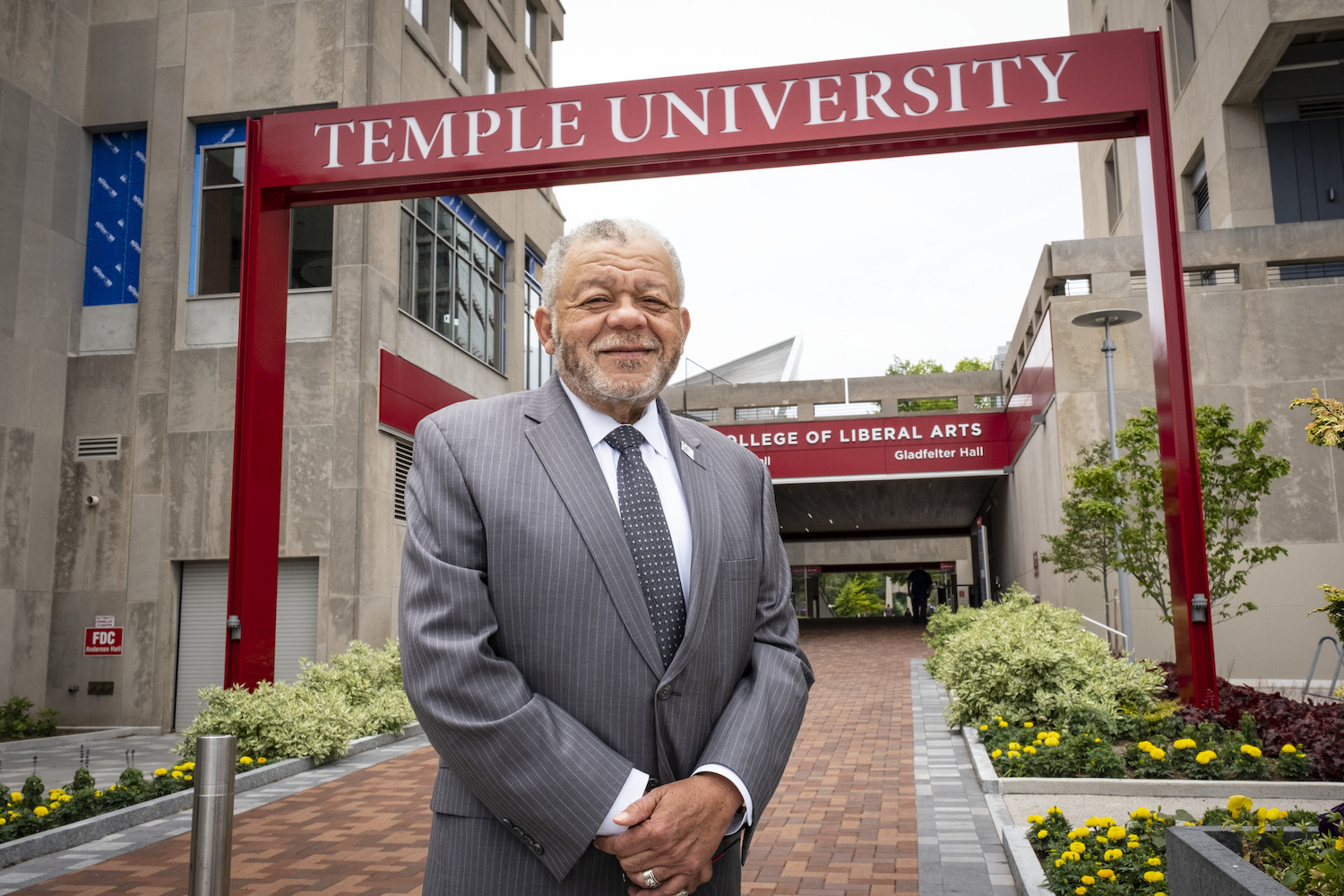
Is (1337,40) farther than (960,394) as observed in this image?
No

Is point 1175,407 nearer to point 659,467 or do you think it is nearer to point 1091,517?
point 659,467

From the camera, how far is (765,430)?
94.9 ft

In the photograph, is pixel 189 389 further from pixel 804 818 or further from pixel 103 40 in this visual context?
pixel 804 818

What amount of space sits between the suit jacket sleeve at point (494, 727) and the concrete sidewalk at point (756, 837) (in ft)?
12.6

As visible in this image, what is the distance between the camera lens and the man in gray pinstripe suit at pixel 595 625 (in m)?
1.99

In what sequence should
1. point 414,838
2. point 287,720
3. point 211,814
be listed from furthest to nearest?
1. point 287,720
2. point 414,838
3. point 211,814

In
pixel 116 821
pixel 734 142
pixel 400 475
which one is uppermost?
pixel 734 142

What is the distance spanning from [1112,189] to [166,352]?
25.9 m

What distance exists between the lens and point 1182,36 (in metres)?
23.2

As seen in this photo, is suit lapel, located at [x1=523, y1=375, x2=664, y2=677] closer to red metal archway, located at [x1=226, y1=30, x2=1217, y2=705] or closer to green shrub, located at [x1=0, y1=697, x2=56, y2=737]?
red metal archway, located at [x1=226, y1=30, x2=1217, y2=705]

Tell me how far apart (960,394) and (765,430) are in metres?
16.5

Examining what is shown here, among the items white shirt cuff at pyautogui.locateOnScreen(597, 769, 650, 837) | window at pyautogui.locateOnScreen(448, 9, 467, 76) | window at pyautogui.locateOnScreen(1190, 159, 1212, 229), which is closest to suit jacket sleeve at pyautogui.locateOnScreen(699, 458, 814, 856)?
white shirt cuff at pyautogui.locateOnScreen(597, 769, 650, 837)

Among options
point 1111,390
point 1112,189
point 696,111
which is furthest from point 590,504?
point 1112,189

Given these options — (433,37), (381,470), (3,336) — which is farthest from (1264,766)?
(433,37)
